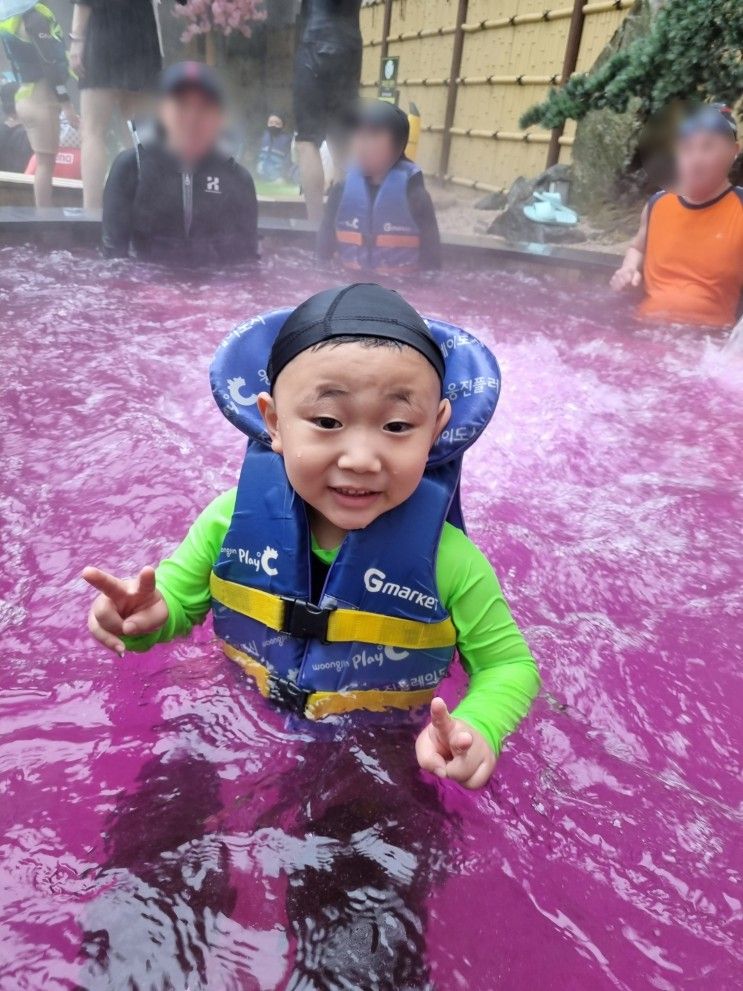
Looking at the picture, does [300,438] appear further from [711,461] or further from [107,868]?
[711,461]

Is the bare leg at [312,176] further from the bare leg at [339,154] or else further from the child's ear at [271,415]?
the child's ear at [271,415]

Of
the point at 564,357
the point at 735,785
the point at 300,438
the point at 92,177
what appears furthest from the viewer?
the point at 92,177

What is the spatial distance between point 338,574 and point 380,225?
486 cm

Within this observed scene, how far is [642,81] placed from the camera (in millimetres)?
6457

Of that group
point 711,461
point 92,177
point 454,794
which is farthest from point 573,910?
point 92,177

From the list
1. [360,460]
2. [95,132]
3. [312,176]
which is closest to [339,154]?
[312,176]

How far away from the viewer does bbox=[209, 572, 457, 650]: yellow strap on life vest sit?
4.96 ft

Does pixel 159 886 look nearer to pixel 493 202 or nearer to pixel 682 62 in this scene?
pixel 682 62

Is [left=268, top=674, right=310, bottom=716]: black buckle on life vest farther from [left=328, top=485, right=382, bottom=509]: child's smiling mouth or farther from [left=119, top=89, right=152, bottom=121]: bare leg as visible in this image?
[left=119, top=89, right=152, bottom=121]: bare leg

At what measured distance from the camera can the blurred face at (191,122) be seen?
507 centimetres

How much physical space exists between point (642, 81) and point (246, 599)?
256 inches

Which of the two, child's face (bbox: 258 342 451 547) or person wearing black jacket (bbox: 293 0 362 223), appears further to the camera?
person wearing black jacket (bbox: 293 0 362 223)

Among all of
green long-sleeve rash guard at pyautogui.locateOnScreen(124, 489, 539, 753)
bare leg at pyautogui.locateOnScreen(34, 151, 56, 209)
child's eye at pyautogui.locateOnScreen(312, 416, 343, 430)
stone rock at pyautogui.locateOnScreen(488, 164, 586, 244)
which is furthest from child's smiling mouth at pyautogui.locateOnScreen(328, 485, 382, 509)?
stone rock at pyautogui.locateOnScreen(488, 164, 586, 244)

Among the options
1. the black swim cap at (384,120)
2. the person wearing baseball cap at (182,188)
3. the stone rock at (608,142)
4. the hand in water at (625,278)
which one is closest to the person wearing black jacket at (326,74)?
the black swim cap at (384,120)
